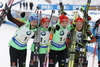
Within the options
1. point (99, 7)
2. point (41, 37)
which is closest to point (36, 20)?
point (41, 37)

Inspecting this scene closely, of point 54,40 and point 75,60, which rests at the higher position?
point 54,40

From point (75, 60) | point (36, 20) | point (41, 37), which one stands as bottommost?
point (75, 60)

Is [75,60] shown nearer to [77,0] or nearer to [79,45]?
[79,45]

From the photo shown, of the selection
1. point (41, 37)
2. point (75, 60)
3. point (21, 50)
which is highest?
point (41, 37)

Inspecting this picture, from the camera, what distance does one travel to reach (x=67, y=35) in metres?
4.02

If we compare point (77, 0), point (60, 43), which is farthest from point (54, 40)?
point (77, 0)

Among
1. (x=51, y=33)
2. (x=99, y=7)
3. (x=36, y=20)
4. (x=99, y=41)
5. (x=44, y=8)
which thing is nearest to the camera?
(x=36, y=20)

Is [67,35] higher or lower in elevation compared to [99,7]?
lower

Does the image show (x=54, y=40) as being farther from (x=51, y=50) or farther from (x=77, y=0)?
(x=77, y=0)

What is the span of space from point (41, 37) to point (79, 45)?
80 centimetres

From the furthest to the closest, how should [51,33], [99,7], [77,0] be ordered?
[77,0]
[99,7]
[51,33]

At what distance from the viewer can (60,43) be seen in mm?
3926

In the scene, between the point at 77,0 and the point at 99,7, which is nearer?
the point at 99,7

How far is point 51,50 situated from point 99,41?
135cm
